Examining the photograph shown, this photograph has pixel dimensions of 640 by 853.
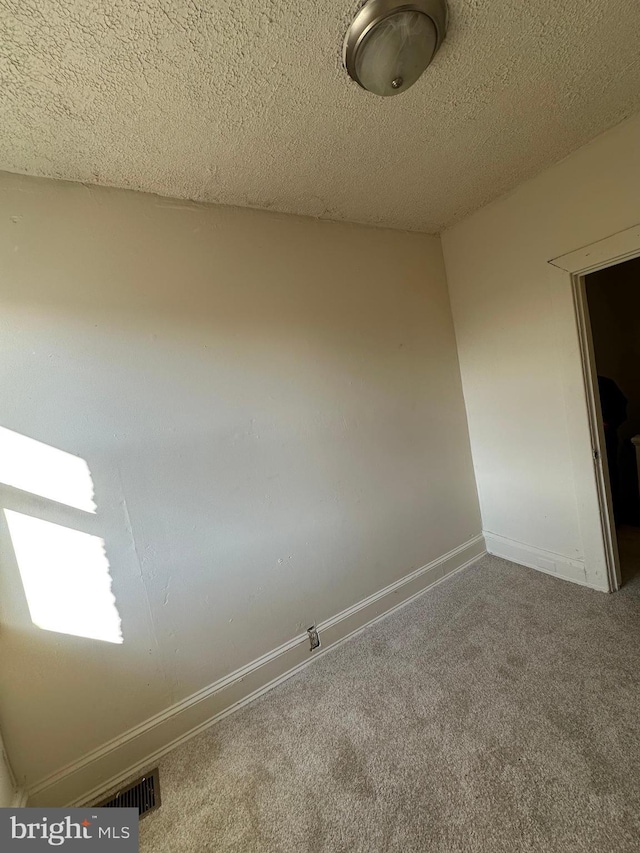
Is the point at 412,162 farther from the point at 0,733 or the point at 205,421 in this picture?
the point at 0,733

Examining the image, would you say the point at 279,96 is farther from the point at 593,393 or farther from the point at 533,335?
the point at 593,393

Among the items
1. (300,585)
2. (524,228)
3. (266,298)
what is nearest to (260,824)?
(300,585)

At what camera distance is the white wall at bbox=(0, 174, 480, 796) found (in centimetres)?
137

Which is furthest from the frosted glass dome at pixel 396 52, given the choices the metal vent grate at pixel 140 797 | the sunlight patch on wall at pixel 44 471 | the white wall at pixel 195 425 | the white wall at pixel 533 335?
the metal vent grate at pixel 140 797

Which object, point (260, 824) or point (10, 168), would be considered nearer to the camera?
point (260, 824)

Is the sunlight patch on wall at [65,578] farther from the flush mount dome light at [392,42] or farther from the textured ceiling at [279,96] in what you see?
the flush mount dome light at [392,42]

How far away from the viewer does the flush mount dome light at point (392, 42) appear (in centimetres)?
97

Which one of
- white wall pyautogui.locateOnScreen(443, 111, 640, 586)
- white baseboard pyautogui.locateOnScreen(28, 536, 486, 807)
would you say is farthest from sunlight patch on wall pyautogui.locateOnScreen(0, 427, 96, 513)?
white wall pyautogui.locateOnScreen(443, 111, 640, 586)

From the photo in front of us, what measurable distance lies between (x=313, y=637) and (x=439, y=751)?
796mm

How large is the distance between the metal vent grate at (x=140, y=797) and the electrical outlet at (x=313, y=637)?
855 mm

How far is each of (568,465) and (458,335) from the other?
120cm

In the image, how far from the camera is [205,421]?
1693 mm

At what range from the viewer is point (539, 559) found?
2428 mm

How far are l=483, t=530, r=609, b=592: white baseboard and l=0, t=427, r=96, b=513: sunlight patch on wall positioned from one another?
9.01ft
